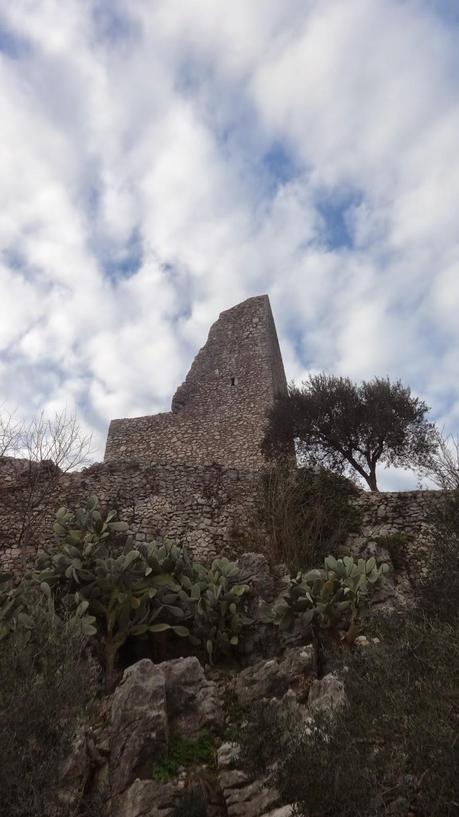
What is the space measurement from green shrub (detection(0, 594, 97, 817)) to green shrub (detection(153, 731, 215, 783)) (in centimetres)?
87

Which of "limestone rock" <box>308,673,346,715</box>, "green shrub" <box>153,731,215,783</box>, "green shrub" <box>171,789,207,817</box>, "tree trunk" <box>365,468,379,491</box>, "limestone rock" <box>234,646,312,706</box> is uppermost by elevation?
"tree trunk" <box>365,468,379,491</box>

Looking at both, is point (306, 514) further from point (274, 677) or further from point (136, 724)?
point (136, 724)

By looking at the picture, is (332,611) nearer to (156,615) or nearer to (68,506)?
(156,615)

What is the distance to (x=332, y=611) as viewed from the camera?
304 inches

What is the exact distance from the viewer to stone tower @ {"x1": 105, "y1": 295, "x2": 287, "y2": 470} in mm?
18859

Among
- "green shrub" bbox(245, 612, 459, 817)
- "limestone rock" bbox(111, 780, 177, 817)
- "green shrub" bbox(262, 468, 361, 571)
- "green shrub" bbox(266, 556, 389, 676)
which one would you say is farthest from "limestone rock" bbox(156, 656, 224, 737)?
"green shrub" bbox(262, 468, 361, 571)

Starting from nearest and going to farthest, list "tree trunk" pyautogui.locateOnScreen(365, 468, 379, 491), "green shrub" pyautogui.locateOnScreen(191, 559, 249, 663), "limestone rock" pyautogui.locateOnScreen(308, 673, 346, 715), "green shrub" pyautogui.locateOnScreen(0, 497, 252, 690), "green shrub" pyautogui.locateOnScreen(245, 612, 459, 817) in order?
"green shrub" pyautogui.locateOnScreen(245, 612, 459, 817) < "limestone rock" pyautogui.locateOnScreen(308, 673, 346, 715) < "green shrub" pyautogui.locateOnScreen(0, 497, 252, 690) < "green shrub" pyautogui.locateOnScreen(191, 559, 249, 663) < "tree trunk" pyautogui.locateOnScreen(365, 468, 379, 491)

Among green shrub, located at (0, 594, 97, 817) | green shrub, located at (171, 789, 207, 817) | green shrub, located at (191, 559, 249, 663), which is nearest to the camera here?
green shrub, located at (0, 594, 97, 817)

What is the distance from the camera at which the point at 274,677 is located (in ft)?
22.6

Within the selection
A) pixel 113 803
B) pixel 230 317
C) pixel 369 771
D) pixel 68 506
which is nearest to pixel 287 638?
pixel 113 803

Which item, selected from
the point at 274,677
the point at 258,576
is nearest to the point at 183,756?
the point at 274,677

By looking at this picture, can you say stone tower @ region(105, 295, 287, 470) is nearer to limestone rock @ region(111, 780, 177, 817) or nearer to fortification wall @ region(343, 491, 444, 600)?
fortification wall @ region(343, 491, 444, 600)

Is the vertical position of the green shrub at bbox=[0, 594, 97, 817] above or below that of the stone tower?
below

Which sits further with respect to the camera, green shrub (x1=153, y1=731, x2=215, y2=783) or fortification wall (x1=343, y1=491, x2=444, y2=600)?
fortification wall (x1=343, y1=491, x2=444, y2=600)
